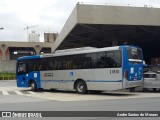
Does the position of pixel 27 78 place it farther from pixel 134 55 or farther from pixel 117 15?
pixel 134 55

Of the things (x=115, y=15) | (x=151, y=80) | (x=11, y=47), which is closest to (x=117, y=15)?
(x=115, y=15)

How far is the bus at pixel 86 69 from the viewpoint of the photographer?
21578 mm

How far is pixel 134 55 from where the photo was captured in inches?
882

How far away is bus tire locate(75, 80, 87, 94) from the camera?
24.0 m

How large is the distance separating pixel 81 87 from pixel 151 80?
5.34 metres

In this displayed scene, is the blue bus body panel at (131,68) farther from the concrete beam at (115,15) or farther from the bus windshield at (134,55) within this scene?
the concrete beam at (115,15)

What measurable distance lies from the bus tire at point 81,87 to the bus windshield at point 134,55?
4.00 metres

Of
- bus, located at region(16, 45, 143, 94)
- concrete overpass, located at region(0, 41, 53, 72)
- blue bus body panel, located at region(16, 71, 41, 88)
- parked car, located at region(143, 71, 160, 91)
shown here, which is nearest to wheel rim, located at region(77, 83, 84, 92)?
bus, located at region(16, 45, 143, 94)

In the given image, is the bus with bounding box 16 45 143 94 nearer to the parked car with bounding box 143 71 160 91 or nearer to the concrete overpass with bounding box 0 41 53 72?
the parked car with bounding box 143 71 160 91

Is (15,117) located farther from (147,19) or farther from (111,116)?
(147,19)

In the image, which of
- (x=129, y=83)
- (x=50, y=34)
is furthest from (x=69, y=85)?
(x=50, y=34)

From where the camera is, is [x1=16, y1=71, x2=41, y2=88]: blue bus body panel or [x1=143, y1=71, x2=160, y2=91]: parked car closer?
[x1=143, y1=71, x2=160, y2=91]: parked car

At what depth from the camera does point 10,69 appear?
84125 millimetres

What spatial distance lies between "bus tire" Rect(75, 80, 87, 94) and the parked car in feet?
15.8
